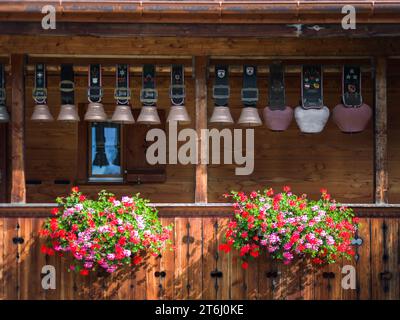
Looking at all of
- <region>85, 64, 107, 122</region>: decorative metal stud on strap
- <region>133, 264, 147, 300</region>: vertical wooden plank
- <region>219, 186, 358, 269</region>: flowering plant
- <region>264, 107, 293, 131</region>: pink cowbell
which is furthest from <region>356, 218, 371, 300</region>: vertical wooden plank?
<region>85, 64, 107, 122</region>: decorative metal stud on strap

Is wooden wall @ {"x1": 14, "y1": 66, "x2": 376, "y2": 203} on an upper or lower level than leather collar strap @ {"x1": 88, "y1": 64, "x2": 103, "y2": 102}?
lower

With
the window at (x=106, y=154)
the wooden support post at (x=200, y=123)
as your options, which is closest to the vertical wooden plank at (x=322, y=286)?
the wooden support post at (x=200, y=123)

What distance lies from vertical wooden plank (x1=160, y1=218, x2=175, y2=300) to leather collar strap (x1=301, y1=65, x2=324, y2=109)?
7.42 ft

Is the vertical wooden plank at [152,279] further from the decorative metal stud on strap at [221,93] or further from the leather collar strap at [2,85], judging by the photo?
the leather collar strap at [2,85]

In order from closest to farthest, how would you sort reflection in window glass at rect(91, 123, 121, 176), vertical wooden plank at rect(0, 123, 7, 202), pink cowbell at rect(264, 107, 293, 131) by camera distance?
pink cowbell at rect(264, 107, 293, 131) < vertical wooden plank at rect(0, 123, 7, 202) < reflection in window glass at rect(91, 123, 121, 176)

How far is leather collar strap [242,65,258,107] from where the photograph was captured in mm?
8047

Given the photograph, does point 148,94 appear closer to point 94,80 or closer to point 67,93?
point 94,80

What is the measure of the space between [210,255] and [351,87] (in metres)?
2.70

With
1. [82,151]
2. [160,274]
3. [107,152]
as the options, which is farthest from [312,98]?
[82,151]

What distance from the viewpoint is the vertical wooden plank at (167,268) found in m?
7.37

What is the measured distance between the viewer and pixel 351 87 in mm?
8000

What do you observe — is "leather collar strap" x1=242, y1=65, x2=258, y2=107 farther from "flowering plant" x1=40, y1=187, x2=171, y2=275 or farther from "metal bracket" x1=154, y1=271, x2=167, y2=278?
"metal bracket" x1=154, y1=271, x2=167, y2=278

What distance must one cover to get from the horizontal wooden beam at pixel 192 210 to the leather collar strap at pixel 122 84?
152cm

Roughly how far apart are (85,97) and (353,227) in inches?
171
